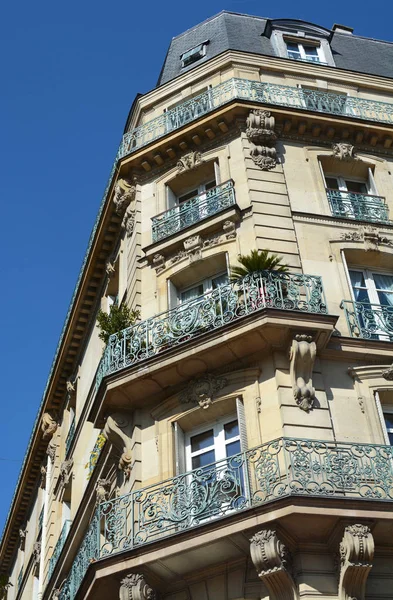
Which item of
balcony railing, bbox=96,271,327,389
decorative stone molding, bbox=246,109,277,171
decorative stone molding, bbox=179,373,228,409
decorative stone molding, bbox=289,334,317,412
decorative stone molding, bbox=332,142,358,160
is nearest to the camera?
decorative stone molding, bbox=289,334,317,412

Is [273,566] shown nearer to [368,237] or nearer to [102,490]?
[102,490]

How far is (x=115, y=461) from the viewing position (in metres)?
16.0

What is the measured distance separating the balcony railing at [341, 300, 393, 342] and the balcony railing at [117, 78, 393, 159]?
5735 millimetres

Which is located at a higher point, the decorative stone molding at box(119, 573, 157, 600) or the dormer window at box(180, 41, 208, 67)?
the dormer window at box(180, 41, 208, 67)

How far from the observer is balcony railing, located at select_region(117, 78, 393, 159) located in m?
19.7

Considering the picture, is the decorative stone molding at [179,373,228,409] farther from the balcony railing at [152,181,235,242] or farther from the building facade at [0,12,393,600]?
the balcony railing at [152,181,235,242]

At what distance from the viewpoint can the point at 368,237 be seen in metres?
16.8

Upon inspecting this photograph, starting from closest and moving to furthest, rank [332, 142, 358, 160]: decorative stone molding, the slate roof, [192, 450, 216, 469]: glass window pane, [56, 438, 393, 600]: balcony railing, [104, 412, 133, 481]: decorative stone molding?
[56, 438, 393, 600]: balcony railing, [192, 450, 216, 469]: glass window pane, [104, 412, 133, 481]: decorative stone molding, [332, 142, 358, 160]: decorative stone molding, the slate roof

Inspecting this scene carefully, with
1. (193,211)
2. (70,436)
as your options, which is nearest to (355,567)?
(193,211)

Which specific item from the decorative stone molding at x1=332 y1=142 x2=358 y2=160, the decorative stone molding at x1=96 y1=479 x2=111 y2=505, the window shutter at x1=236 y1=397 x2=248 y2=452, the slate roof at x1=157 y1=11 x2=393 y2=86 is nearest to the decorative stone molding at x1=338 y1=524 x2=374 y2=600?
the window shutter at x1=236 y1=397 x2=248 y2=452

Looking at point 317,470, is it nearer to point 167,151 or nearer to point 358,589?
point 358,589

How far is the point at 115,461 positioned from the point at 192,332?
3.13 m

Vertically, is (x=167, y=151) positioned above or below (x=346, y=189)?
above

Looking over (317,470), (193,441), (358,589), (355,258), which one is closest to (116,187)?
(355,258)
